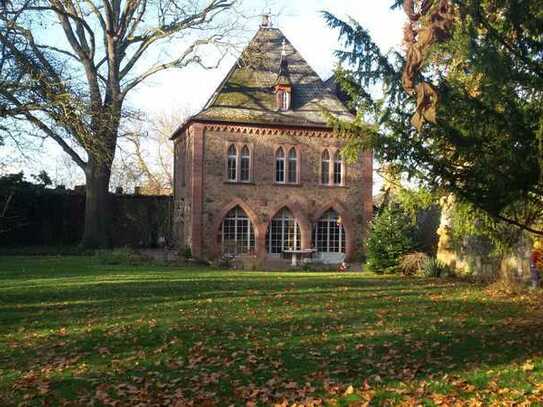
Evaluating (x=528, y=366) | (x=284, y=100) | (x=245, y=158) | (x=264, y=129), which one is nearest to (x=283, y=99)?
(x=284, y=100)

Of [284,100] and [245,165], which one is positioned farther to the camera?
[284,100]

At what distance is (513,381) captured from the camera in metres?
6.50

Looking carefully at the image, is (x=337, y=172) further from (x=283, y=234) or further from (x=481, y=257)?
(x=481, y=257)

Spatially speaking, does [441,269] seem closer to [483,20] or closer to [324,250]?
[324,250]

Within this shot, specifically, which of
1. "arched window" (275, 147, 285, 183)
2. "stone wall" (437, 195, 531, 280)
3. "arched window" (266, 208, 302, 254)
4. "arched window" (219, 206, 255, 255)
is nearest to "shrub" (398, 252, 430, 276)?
"stone wall" (437, 195, 531, 280)

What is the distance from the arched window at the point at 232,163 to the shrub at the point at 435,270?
11.6 m

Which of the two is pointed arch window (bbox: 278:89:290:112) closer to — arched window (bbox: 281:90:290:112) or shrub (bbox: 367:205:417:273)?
arched window (bbox: 281:90:290:112)

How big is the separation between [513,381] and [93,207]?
27.4 m

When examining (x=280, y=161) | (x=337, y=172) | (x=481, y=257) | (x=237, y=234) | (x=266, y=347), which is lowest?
(x=266, y=347)

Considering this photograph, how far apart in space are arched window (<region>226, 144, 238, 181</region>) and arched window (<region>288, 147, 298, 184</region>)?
264cm

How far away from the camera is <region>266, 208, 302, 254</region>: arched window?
98.3 feet

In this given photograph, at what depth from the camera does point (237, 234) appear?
29500mm

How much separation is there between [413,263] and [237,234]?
34.9 feet

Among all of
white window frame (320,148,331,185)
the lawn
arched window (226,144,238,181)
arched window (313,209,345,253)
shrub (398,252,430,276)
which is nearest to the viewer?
the lawn
